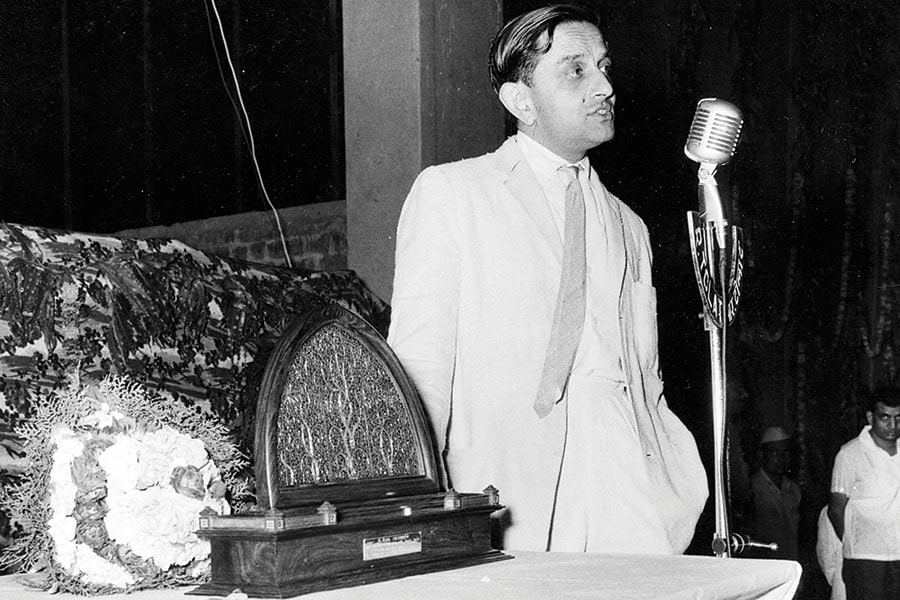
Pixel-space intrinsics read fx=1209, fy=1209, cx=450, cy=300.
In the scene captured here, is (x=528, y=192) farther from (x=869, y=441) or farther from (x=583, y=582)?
(x=869, y=441)

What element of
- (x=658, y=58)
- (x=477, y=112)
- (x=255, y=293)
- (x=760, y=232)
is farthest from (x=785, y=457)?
(x=255, y=293)

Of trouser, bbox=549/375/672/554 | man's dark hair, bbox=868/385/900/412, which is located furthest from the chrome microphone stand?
man's dark hair, bbox=868/385/900/412

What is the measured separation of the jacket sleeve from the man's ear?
297mm

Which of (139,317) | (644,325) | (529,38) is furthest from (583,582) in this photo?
(139,317)

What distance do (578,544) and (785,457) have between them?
4.68 meters

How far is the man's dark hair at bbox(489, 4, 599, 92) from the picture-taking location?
3.19 meters

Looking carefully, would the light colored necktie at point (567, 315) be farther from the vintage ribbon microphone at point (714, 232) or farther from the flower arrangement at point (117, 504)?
the flower arrangement at point (117, 504)

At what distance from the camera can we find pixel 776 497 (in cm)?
743

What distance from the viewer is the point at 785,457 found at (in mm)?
7297

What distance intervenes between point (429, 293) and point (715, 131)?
77 centimetres

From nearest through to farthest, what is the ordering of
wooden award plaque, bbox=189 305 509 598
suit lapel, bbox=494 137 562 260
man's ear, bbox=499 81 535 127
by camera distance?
wooden award plaque, bbox=189 305 509 598
suit lapel, bbox=494 137 562 260
man's ear, bbox=499 81 535 127

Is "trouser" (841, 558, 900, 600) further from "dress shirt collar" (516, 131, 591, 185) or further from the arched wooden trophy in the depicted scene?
the arched wooden trophy

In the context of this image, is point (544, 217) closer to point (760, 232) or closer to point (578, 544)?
point (578, 544)

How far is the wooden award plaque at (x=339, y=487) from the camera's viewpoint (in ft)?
5.47
